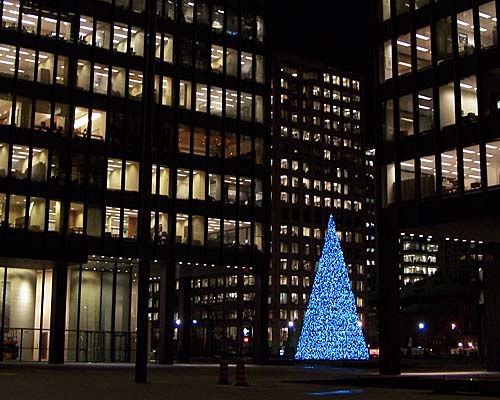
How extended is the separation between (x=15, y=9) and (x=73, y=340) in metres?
24.1

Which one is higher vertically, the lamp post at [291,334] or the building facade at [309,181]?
the building facade at [309,181]

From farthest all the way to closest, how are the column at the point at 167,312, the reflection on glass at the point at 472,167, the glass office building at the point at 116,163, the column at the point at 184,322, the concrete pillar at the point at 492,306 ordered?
the column at the point at 184,322 → the column at the point at 167,312 → the glass office building at the point at 116,163 → the concrete pillar at the point at 492,306 → the reflection on glass at the point at 472,167

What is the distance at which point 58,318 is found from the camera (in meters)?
52.3

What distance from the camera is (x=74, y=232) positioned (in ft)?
177

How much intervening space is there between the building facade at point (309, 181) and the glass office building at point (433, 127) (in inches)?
4972

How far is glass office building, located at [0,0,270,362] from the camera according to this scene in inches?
2087

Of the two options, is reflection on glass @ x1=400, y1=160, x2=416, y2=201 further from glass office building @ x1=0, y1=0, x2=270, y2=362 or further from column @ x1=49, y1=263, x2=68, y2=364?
column @ x1=49, y1=263, x2=68, y2=364

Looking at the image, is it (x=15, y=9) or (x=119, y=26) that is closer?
(x=15, y=9)

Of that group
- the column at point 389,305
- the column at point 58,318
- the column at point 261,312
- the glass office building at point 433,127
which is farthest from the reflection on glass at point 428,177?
the column at point 58,318

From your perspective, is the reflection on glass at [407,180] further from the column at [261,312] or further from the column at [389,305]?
the column at [261,312]

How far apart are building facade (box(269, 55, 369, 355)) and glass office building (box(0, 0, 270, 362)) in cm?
10943

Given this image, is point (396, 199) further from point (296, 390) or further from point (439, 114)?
point (296, 390)

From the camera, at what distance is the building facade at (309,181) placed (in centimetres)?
17338

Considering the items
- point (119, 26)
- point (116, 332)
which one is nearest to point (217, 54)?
point (119, 26)
